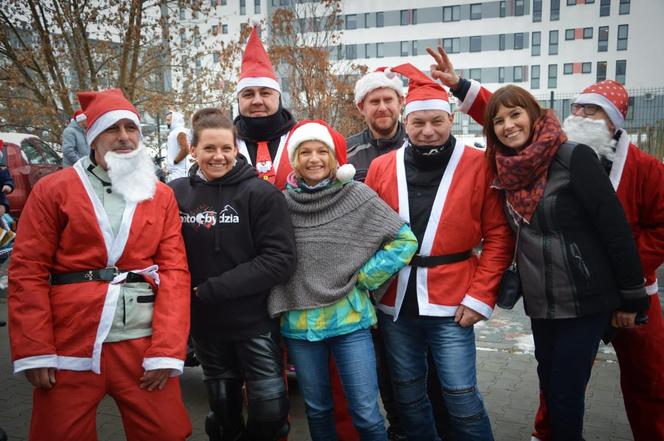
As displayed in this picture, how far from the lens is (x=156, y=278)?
2.44m

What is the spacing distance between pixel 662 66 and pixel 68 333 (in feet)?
166

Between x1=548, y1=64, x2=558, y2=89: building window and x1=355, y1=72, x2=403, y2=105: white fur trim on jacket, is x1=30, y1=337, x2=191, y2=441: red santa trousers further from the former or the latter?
x1=548, y1=64, x2=558, y2=89: building window

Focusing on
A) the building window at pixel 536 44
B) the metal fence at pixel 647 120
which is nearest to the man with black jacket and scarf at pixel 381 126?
the metal fence at pixel 647 120

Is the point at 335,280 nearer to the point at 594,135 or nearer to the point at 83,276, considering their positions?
the point at 83,276

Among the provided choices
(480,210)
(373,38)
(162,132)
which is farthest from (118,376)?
(373,38)

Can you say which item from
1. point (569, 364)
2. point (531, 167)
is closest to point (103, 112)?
point (531, 167)

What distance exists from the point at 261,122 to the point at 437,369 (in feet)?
6.40

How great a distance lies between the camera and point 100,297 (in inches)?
90.4

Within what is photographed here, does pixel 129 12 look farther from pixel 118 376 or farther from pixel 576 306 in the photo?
pixel 576 306

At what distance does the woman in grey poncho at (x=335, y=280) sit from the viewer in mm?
2611

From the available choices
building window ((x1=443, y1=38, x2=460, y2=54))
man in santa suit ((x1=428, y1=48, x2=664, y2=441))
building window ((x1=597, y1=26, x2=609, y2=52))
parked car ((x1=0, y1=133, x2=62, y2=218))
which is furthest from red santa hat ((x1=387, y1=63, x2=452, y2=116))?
building window ((x1=597, y1=26, x2=609, y2=52))

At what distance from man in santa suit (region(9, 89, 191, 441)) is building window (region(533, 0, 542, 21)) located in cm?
4805

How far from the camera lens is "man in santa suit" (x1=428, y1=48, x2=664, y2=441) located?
8.93 feet

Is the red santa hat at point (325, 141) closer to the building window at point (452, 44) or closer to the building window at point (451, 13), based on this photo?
the building window at point (452, 44)
